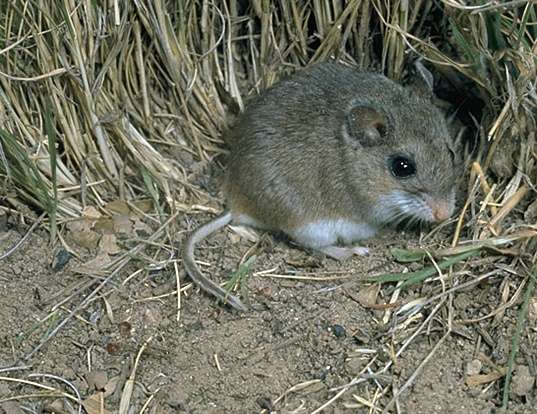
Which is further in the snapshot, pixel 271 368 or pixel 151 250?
pixel 151 250

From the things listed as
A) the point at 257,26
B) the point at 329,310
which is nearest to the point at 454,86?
the point at 257,26

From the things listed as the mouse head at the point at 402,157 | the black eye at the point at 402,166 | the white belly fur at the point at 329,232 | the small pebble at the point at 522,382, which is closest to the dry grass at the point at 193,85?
the mouse head at the point at 402,157

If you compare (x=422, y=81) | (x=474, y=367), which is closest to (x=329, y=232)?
(x=422, y=81)

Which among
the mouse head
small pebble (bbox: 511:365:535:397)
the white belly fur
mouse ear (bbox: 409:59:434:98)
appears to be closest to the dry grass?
mouse ear (bbox: 409:59:434:98)

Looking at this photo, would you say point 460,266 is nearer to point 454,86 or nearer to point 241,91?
point 454,86

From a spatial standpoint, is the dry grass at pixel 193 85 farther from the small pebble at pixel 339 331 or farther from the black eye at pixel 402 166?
the small pebble at pixel 339 331

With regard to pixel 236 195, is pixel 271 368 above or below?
below

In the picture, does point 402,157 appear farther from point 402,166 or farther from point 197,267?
point 197,267
